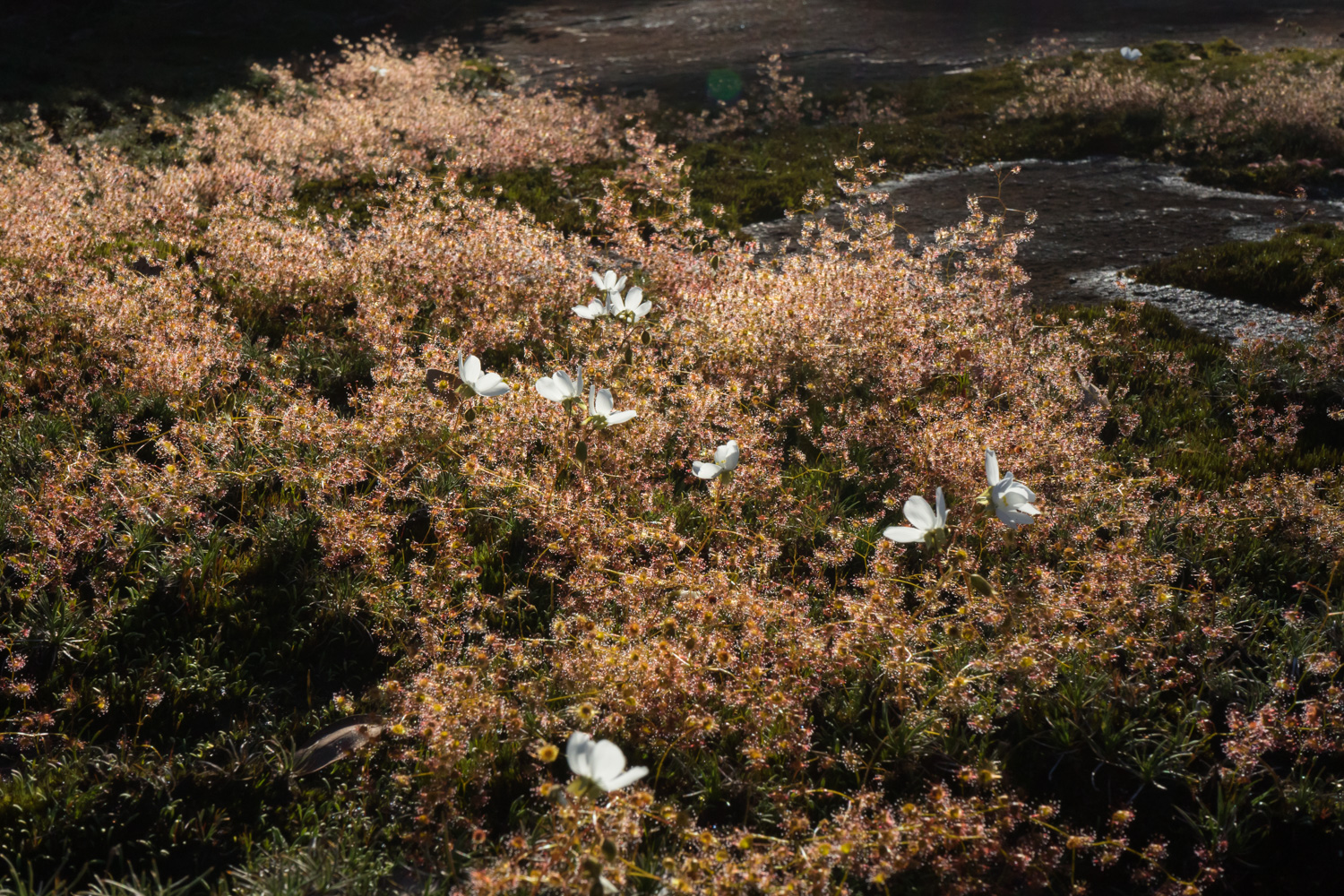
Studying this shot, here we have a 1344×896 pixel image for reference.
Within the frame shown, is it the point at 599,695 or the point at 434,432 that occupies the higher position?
the point at 434,432

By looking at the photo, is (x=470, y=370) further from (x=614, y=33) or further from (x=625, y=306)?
(x=614, y=33)

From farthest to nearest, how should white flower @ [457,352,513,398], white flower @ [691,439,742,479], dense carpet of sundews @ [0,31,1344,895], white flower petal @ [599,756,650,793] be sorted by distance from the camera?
white flower @ [457,352,513,398], white flower @ [691,439,742,479], dense carpet of sundews @ [0,31,1344,895], white flower petal @ [599,756,650,793]

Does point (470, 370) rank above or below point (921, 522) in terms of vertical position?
above

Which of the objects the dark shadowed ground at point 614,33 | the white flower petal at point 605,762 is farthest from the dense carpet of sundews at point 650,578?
the dark shadowed ground at point 614,33

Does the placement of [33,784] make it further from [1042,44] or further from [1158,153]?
[1042,44]

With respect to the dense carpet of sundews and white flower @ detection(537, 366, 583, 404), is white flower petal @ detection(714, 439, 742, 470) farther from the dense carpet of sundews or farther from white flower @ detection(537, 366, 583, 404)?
white flower @ detection(537, 366, 583, 404)

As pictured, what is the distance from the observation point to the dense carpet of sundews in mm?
2215

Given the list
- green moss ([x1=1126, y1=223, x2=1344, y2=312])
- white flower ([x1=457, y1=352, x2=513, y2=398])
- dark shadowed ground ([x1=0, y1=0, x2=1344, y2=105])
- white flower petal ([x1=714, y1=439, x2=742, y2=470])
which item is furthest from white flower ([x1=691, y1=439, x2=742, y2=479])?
dark shadowed ground ([x1=0, y1=0, x2=1344, y2=105])

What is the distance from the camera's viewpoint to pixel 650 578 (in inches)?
106

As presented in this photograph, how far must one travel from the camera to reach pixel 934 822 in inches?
79.3

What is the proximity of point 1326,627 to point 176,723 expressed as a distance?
3685 mm

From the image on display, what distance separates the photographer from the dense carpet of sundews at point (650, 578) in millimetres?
2215

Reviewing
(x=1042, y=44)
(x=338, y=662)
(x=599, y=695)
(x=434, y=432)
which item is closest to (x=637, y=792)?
(x=599, y=695)

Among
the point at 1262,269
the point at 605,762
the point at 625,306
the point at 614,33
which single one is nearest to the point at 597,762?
the point at 605,762
